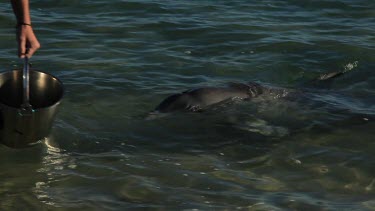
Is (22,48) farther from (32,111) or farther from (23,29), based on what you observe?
(32,111)

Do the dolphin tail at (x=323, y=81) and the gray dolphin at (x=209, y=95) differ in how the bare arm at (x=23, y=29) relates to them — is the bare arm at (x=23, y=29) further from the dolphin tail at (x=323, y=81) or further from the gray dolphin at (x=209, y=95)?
the dolphin tail at (x=323, y=81)

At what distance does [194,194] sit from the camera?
5617 mm

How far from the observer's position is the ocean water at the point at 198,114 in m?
5.69

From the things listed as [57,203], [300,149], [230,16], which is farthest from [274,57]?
[57,203]

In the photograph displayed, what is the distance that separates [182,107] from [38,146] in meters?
1.49

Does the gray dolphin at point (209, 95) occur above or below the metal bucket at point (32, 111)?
below

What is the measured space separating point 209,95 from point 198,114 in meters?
0.24

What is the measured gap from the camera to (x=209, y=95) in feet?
24.4

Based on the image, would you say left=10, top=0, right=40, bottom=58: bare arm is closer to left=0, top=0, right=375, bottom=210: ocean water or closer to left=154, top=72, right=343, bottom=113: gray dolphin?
left=0, top=0, right=375, bottom=210: ocean water

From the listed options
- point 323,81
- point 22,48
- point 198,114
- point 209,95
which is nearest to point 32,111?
point 22,48

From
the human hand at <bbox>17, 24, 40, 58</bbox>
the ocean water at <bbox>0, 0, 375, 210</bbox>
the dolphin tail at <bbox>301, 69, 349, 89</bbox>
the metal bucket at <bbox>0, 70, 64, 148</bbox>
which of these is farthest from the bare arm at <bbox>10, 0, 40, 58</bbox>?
the dolphin tail at <bbox>301, 69, 349, 89</bbox>

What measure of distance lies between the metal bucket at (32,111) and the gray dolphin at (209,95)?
1745 mm

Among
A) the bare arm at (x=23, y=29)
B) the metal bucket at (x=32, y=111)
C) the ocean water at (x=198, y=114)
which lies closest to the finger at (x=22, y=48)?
the bare arm at (x=23, y=29)

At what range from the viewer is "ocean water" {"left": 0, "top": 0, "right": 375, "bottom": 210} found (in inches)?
224
